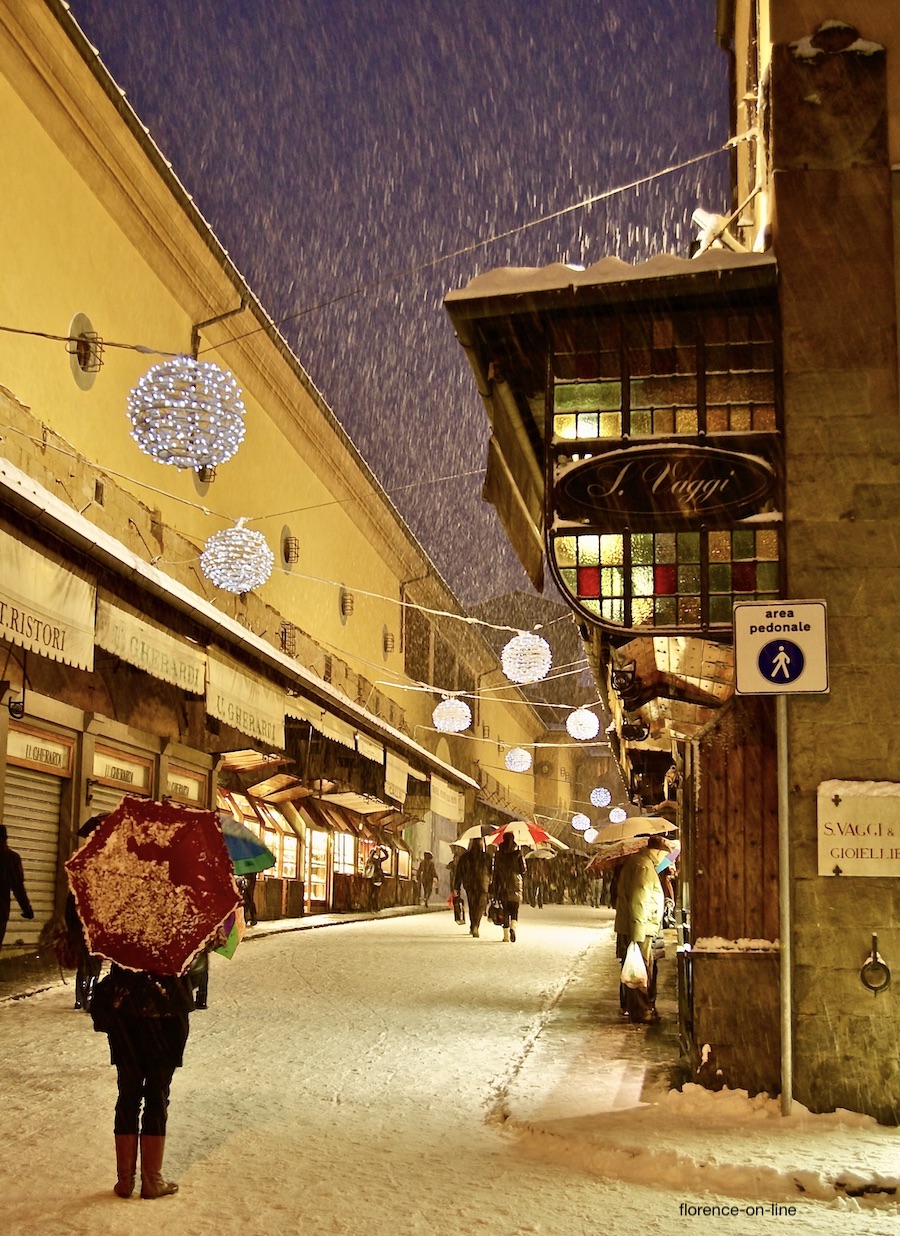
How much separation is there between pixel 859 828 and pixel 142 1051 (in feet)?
13.2

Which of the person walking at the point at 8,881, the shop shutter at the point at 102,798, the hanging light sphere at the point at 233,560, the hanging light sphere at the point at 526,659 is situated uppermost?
the hanging light sphere at the point at 233,560

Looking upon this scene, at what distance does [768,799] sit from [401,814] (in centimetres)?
3243

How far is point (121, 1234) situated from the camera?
15.9 feet

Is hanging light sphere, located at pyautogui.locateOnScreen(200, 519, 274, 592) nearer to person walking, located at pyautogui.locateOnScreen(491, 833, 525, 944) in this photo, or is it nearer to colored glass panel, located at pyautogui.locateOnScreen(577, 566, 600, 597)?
colored glass panel, located at pyautogui.locateOnScreen(577, 566, 600, 597)

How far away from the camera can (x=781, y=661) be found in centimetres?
691

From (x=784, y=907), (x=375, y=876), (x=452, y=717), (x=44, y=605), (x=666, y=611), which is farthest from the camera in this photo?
(x=375, y=876)

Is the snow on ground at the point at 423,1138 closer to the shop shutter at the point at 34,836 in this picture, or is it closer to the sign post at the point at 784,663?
the sign post at the point at 784,663

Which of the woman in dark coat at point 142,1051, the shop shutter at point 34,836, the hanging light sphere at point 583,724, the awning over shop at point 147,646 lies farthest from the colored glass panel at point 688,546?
the hanging light sphere at point 583,724

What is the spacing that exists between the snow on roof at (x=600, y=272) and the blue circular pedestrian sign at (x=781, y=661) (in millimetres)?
2309

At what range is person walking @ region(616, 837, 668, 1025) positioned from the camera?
11.7 meters

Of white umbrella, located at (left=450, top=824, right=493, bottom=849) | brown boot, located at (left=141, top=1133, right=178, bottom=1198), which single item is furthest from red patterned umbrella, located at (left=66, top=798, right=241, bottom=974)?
white umbrella, located at (left=450, top=824, right=493, bottom=849)

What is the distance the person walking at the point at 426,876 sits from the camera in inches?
1745

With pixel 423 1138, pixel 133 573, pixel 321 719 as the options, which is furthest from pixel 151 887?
pixel 321 719

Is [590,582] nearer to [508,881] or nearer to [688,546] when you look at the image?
[688,546]
